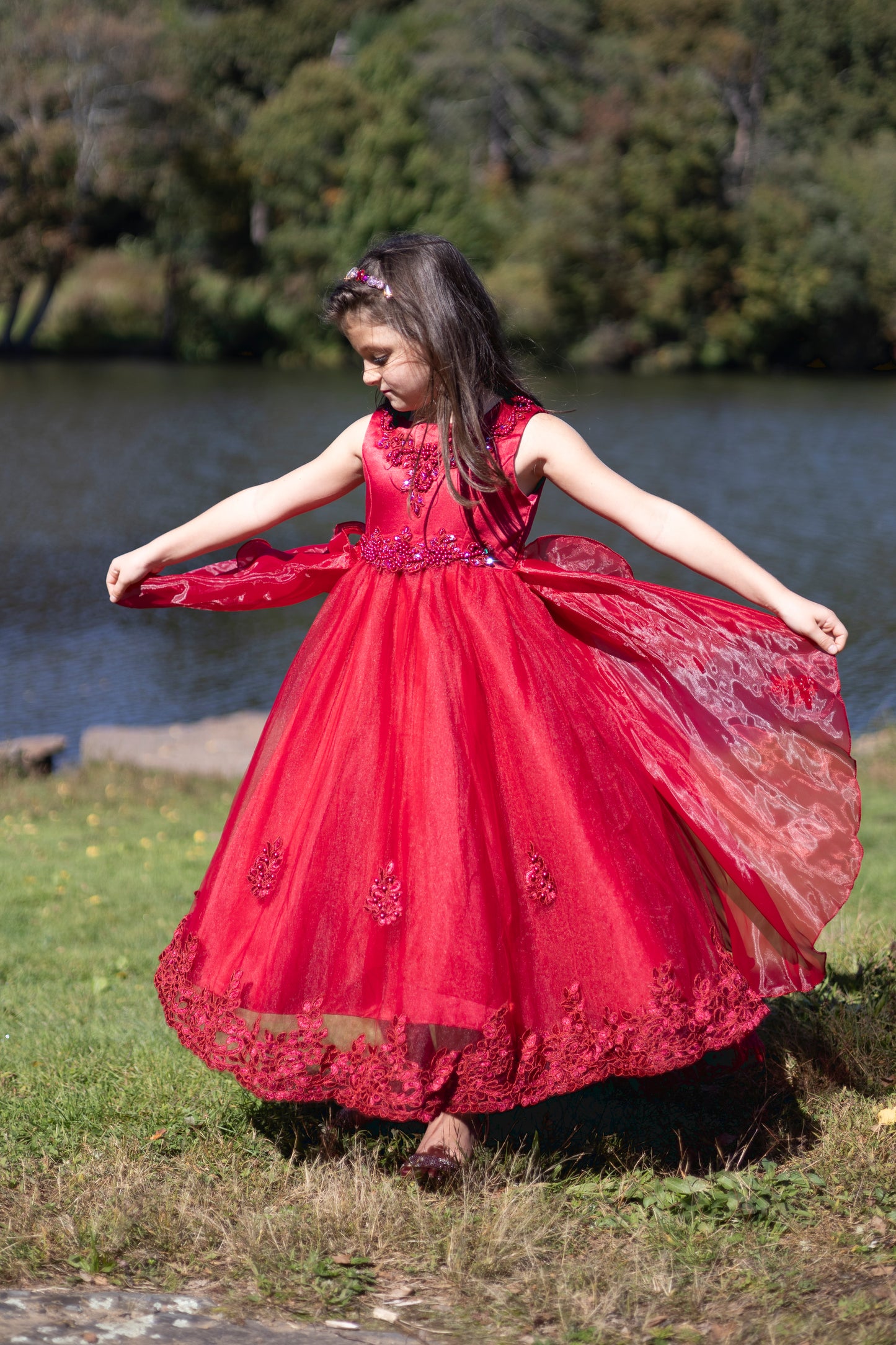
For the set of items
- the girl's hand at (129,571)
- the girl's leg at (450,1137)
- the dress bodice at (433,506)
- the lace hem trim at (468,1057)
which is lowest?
the girl's leg at (450,1137)

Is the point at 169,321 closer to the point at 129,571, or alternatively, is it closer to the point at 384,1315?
the point at 129,571

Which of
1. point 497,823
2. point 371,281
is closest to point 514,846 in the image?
point 497,823

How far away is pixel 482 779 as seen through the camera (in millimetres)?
2508

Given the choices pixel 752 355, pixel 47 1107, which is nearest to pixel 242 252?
pixel 752 355

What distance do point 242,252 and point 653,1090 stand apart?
38.2 meters

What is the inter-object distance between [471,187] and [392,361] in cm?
3713

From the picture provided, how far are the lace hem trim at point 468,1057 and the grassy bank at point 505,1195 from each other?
0.85ft

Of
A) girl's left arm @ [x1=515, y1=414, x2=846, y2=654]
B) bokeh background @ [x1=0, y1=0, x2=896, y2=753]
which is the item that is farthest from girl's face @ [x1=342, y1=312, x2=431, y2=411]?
bokeh background @ [x1=0, y1=0, x2=896, y2=753]

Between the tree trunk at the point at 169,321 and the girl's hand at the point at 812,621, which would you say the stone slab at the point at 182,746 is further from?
the tree trunk at the point at 169,321

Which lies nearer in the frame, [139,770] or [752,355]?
[139,770]

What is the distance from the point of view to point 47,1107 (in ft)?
9.79

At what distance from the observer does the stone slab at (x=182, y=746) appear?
7.28 meters

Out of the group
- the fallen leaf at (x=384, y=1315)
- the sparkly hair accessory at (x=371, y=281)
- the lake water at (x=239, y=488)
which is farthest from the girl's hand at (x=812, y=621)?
the fallen leaf at (x=384, y=1315)

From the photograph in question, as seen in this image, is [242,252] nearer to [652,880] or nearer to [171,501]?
[171,501]
